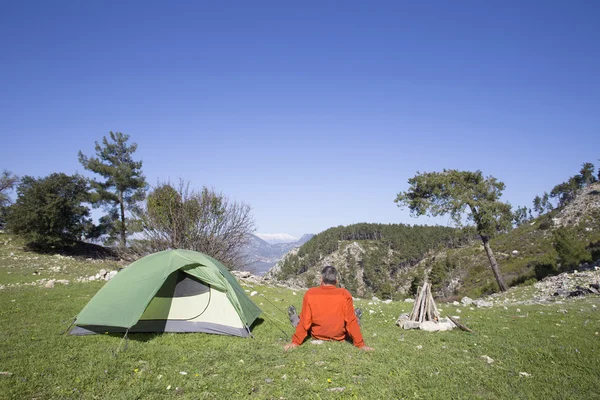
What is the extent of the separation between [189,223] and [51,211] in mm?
17755

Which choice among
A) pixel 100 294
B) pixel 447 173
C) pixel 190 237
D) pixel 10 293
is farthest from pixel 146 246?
pixel 447 173

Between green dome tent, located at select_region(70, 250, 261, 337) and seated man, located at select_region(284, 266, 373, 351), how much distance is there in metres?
2.21

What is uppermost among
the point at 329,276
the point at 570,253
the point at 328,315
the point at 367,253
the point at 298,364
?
the point at 367,253

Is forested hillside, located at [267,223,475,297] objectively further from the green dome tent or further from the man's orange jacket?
the man's orange jacket

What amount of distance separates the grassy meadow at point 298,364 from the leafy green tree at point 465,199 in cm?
1464

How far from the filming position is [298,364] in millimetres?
6547

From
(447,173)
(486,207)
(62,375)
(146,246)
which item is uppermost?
(447,173)

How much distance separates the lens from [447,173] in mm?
25562

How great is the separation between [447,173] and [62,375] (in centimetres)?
2570

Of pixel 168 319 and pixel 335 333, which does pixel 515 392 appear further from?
pixel 168 319

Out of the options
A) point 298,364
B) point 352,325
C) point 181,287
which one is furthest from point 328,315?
point 181,287

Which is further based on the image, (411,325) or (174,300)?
(411,325)

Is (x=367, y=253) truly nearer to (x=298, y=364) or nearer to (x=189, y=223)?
(x=189, y=223)

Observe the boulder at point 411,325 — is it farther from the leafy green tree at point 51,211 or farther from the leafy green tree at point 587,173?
the leafy green tree at point 587,173
